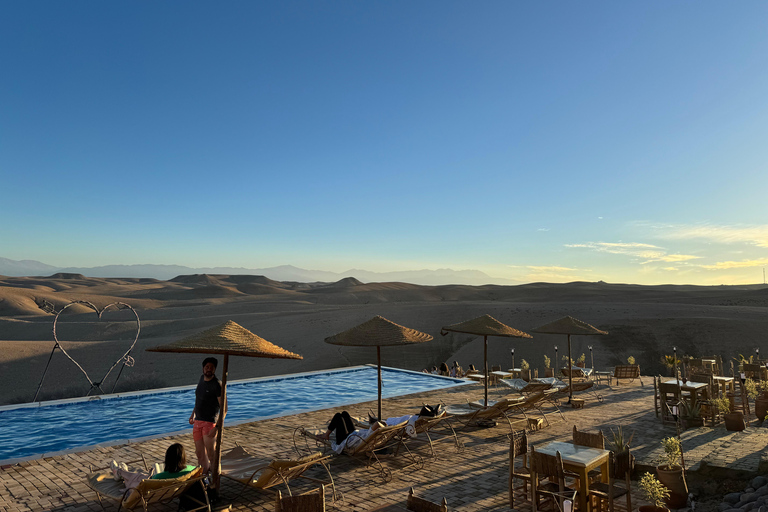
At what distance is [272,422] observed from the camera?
400 inches

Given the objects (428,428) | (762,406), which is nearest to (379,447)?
(428,428)

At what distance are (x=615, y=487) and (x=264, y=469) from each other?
4.34m

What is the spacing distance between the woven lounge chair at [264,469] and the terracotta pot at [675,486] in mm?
4063

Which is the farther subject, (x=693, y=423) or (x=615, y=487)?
(x=693, y=423)

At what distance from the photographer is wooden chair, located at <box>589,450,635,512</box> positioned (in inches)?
193

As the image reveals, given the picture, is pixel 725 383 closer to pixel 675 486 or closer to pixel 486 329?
pixel 486 329

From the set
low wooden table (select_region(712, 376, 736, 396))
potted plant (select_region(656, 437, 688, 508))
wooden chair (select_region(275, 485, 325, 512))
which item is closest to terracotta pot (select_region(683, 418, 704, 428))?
low wooden table (select_region(712, 376, 736, 396))

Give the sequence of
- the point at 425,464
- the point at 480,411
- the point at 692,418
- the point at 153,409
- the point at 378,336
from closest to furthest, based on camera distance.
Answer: the point at 425,464, the point at 378,336, the point at 480,411, the point at 692,418, the point at 153,409

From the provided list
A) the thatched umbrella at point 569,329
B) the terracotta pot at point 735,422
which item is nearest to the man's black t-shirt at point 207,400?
the thatched umbrella at point 569,329

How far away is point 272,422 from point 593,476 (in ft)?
22.6

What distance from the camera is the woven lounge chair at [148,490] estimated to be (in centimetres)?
472

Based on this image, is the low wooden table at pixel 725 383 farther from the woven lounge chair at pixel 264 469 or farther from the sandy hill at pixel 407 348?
the sandy hill at pixel 407 348

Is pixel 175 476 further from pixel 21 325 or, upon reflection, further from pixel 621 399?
pixel 21 325

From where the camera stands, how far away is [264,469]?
6062mm
